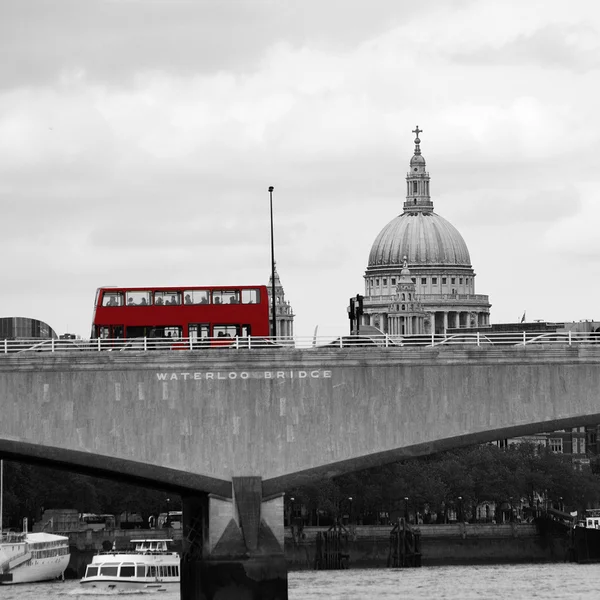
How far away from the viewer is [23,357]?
80.0 meters

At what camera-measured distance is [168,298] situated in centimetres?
8694

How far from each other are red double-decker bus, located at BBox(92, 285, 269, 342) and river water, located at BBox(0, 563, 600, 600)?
19.7 meters

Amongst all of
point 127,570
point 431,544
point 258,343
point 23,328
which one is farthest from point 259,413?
point 431,544

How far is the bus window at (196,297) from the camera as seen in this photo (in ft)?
285

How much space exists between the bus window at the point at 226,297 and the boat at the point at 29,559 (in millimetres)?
44318

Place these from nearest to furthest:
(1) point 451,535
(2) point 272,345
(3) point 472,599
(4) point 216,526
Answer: (4) point 216,526 → (2) point 272,345 → (3) point 472,599 → (1) point 451,535

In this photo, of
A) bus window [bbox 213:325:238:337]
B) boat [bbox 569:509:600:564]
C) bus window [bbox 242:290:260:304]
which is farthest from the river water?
A: bus window [bbox 242:290:260:304]

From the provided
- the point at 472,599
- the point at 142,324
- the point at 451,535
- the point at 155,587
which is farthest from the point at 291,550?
the point at 142,324

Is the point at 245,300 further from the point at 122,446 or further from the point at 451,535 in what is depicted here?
the point at 451,535

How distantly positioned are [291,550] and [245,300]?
80.8 meters

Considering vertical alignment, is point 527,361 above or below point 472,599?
above

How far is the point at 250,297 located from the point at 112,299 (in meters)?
5.53

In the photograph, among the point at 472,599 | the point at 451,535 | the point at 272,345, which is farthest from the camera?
the point at 451,535

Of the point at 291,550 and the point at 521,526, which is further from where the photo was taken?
the point at 521,526
